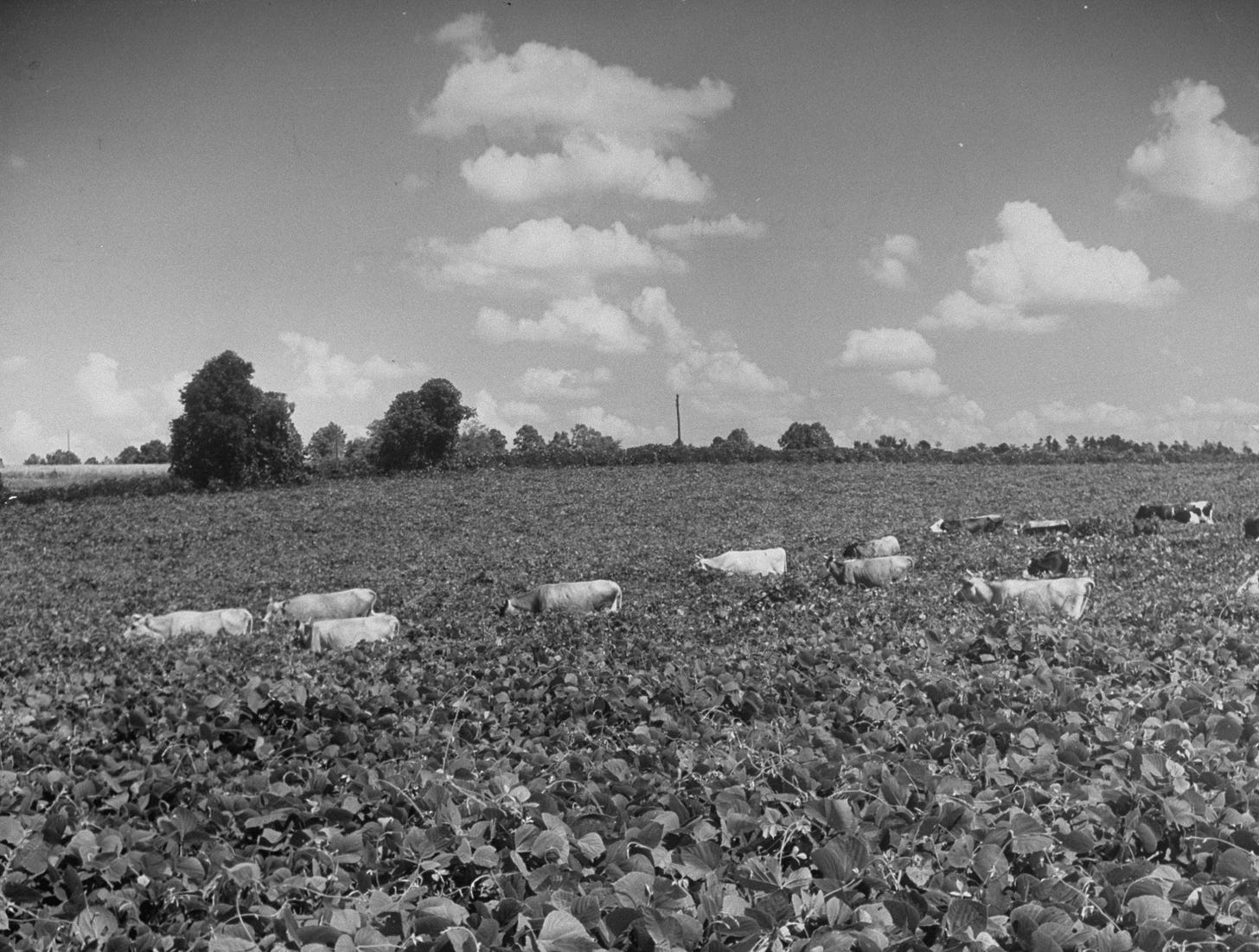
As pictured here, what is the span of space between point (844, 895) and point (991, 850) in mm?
604

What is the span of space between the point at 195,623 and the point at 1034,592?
10.9 m

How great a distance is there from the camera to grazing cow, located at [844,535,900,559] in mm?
17812

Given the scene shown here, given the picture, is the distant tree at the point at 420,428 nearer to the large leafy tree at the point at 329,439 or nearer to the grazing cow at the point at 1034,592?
the grazing cow at the point at 1034,592

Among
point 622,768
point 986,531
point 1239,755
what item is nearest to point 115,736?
point 622,768

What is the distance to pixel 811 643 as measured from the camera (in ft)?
27.4

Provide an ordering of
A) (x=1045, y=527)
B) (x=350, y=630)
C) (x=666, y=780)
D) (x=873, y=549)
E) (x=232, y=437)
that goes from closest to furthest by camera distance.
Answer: (x=666, y=780) < (x=350, y=630) < (x=873, y=549) < (x=1045, y=527) < (x=232, y=437)

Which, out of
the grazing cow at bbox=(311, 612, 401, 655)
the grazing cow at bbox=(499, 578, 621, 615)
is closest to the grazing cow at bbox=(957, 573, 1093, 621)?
the grazing cow at bbox=(499, 578, 621, 615)

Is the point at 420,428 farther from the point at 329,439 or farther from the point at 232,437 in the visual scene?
the point at 329,439

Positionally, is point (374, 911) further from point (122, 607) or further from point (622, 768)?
point (122, 607)

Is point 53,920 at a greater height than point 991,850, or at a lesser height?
lesser

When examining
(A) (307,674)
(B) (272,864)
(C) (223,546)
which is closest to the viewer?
(B) (272,864)

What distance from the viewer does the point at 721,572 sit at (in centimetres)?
1603

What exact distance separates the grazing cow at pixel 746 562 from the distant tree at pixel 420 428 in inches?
980

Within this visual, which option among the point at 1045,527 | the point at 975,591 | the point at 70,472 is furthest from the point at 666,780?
the point at 70,472
